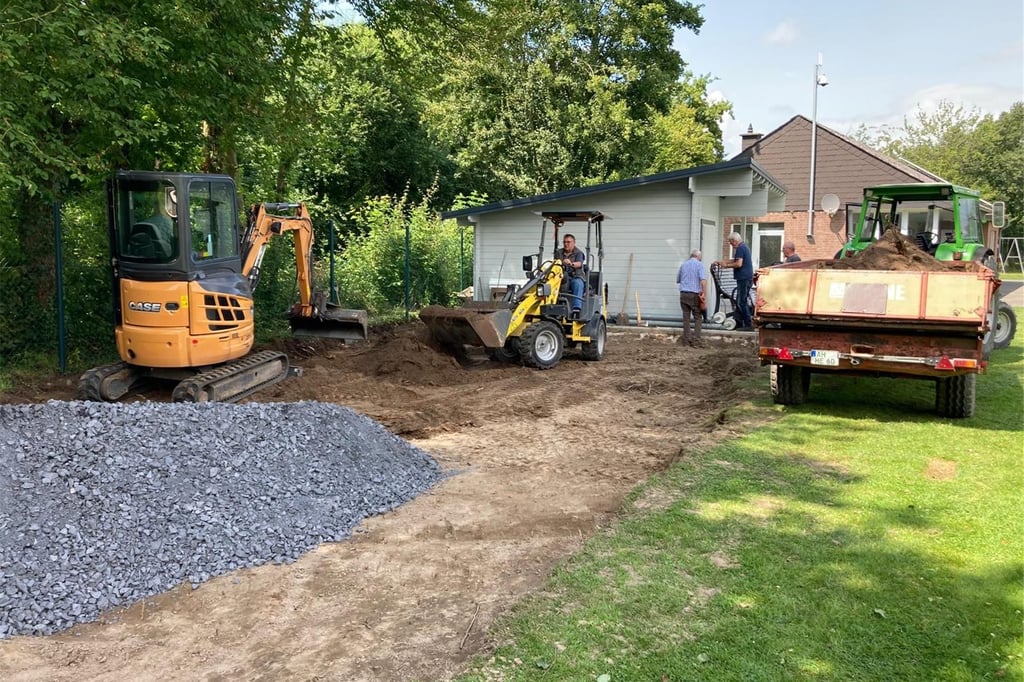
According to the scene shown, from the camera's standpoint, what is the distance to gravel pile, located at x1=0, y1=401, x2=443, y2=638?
4387 millimetres

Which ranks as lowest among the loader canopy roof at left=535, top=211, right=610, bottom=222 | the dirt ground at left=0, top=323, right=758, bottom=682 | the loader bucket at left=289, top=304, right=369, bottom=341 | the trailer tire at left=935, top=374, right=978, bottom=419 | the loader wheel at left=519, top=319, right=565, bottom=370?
the dirt ground at left=0, top=323, right=758, bottom=682

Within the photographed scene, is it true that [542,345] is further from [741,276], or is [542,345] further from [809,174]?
[809,174]

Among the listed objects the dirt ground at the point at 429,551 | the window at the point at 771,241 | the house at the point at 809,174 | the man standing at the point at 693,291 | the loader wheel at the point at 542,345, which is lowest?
the dirt ground at the point at 429,551

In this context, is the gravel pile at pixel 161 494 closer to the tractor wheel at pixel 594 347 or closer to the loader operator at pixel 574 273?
the loader operator at pixel 574 273

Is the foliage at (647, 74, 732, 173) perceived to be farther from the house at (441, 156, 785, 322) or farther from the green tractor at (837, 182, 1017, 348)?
the green tractor at (837, 182, 1017, 348)

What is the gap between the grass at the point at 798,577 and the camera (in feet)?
11.9

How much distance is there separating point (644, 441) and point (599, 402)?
6.29 feet

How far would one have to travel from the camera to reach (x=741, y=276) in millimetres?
16344

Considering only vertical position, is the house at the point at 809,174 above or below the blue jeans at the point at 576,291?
above

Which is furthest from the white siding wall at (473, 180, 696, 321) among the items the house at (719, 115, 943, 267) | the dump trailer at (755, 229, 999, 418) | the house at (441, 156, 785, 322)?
the house at (719, 115, 943, 267)

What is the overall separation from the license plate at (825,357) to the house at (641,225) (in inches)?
369

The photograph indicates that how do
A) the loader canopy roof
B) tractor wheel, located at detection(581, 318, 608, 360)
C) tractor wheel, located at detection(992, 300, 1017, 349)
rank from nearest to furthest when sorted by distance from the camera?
1. the loader canopy roof
2. tractor wheel, located at detection(581, 318, 608, 360)
3. tractor wheel, located at detection(992, 300, 1017, 349)

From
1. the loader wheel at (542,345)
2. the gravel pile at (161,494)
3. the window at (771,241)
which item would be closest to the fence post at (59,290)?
the gravel pile at (161,494)

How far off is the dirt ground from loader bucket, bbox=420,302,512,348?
0.90 meters
